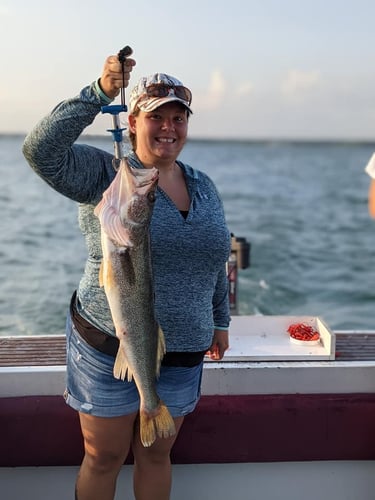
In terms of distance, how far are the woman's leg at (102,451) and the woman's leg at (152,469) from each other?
0.34 feet

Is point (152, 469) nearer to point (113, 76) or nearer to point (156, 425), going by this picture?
point (156, 425)

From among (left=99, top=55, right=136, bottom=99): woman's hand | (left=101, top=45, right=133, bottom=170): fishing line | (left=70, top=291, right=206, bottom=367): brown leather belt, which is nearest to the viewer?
(left=99, top=55, right=136, bottom=99): woman's hand

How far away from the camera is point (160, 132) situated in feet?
7.85

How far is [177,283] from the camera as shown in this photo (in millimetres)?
2354

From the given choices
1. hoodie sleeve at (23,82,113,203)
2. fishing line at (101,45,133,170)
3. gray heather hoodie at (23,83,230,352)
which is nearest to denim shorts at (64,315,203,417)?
gray heather hoodie at (23,83,230,352)

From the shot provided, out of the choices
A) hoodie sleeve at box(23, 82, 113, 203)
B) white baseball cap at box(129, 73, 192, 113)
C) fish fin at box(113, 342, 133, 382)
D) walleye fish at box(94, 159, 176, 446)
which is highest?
white baseball cap at box(129, 73, 192, 113)

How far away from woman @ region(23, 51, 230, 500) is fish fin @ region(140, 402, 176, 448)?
3.6 inches

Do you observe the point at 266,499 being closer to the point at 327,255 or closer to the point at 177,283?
the point at 177,283

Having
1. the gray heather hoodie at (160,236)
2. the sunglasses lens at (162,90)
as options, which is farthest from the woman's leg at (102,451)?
the sunglasses lens at (162,90)

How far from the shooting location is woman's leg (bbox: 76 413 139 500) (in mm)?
2406

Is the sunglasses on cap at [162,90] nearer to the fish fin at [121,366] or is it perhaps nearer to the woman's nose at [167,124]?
the woman's nose at [167,124]

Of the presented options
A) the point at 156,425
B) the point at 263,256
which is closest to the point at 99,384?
the point at 156,425

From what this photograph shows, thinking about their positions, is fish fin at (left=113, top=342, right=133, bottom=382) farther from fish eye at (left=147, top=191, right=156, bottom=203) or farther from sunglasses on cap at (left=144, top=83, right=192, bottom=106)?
sunglasses on cap at (left=144, top=83, right=192, bottom=106)

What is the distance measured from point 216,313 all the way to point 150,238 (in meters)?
0.71
